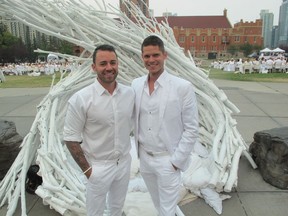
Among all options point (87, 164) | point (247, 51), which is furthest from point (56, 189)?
point (247, 51)

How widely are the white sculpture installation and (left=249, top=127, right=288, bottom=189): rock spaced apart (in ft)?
0.76

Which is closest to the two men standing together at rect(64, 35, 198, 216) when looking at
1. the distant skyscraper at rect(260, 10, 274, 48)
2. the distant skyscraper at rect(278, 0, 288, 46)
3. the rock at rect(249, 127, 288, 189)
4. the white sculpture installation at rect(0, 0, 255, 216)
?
the white sculpture installation at rect(0, 0, 255, 216)

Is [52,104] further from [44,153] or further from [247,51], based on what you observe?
[247,51]

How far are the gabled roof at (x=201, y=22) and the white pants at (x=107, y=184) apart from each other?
78215 mm

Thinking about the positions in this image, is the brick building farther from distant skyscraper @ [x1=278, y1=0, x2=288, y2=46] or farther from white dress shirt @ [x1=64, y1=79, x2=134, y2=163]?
white dress shirt @ [x1=64, y1=79, x2=134, y2=163]

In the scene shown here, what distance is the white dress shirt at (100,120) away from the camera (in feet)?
7.16

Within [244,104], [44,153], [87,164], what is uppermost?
[87,164]

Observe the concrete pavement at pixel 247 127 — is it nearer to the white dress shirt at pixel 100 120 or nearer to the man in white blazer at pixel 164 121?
the man in white blazer at pixel 164 121

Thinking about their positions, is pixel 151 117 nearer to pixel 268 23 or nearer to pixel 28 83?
pixel 28 83

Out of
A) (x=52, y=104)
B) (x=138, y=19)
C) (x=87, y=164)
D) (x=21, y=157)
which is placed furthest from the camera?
(x=138, y=19)

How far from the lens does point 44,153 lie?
3.14 metres

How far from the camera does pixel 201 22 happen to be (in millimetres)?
79875

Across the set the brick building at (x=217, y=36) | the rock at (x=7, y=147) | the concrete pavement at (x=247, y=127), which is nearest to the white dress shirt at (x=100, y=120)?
the concrete pavement at (x=247, y=127)

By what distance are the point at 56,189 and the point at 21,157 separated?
0.93 metres
